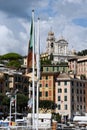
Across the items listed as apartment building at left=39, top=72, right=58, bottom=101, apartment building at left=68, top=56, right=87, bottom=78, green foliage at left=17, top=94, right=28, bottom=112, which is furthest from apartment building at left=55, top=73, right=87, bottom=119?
apartment building at left=68, top=56, right=87, bottom=78

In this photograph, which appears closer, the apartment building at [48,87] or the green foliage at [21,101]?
the green foliage at [21,101]

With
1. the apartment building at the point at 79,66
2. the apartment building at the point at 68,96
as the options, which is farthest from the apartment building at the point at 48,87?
the apartment building at the point at 79,66

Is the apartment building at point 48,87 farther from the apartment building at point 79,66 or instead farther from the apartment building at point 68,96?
the apartment building at point 79,66

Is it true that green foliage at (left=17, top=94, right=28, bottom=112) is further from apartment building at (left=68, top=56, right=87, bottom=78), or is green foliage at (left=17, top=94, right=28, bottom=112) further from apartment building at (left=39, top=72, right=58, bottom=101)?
apartment building at (left=68, top=56, right=87, bottom=78)

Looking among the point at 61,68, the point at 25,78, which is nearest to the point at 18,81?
the point at 25,78

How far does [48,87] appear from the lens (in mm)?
121750

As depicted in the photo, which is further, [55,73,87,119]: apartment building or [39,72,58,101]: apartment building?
[39,72,58,101]: apartment building

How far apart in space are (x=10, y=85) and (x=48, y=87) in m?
15.8

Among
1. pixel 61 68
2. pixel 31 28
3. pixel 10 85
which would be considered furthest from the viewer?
pixel 61 68

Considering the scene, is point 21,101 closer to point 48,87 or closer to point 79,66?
point 48,87

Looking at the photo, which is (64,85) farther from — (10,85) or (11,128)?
(11,128)

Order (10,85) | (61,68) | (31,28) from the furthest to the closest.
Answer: (61,68)
(10,85)
(31,28)

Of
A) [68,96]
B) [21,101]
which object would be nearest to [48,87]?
[68,96]

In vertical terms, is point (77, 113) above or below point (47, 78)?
below
